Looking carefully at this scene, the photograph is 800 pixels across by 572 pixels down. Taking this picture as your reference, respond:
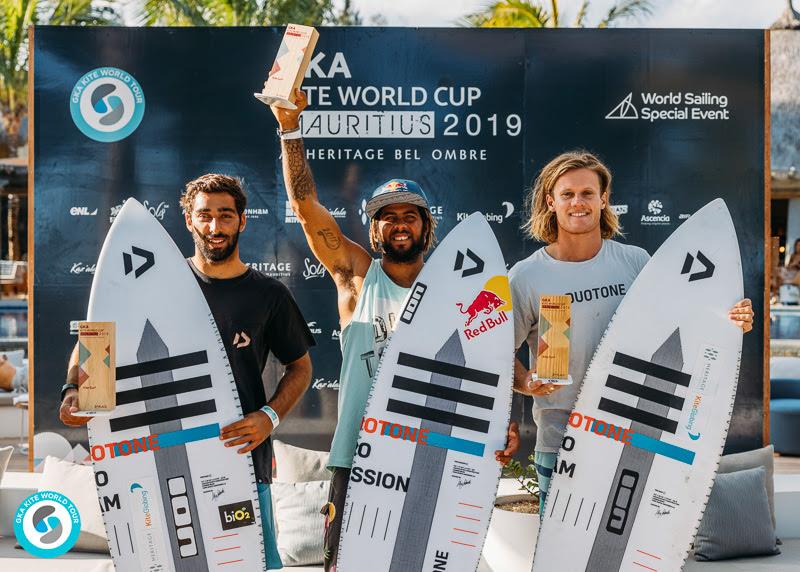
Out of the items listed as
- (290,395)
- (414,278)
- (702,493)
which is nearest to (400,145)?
(414,278)

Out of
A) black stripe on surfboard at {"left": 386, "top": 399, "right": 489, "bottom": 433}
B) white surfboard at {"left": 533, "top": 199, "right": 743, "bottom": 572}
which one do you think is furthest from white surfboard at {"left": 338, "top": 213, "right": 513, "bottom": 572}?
white surfboard at {"left": 533, "top": 199, "right": 743, "bottom": 572}

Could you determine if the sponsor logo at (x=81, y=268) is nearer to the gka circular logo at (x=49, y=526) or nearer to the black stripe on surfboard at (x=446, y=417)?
the gka circular logo at (x=49, y=526)

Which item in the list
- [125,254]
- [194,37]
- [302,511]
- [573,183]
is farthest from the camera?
[194,37]

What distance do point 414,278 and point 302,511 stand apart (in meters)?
1.22

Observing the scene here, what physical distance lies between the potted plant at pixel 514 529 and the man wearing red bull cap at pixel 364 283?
0.66m

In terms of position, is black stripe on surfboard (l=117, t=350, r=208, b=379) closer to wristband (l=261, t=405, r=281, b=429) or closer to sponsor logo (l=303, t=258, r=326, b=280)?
wristband (l=261, t=405, r=281, b=429)

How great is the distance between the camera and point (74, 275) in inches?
156

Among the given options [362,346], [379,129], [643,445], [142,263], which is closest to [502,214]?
[379,129]

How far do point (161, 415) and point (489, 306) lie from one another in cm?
99

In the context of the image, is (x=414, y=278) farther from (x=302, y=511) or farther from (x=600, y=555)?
(x=302, y=511)

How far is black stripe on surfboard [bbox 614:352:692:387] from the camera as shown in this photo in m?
2.53

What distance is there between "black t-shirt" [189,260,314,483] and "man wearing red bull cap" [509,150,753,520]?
648 mm

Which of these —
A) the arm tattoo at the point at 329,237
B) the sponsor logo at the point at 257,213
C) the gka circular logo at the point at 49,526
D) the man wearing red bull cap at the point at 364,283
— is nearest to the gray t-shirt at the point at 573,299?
the man wearing red bull cap at the point at 364,283

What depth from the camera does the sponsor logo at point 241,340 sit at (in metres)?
2.31
